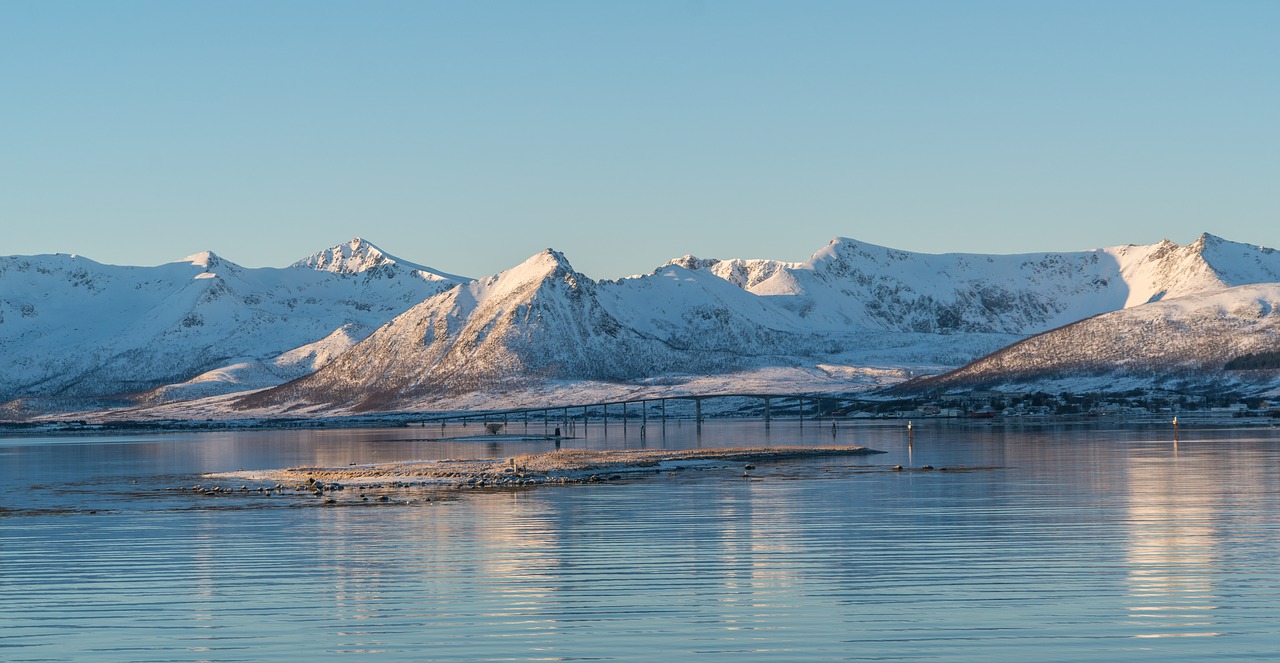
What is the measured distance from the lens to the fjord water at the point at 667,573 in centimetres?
3494

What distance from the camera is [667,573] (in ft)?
153

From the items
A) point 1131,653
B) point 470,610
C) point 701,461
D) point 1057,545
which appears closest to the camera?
point 1131,653

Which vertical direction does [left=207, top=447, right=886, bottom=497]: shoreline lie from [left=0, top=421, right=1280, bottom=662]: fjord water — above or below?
above

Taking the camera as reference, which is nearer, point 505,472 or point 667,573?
point 667,573

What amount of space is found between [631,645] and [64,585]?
20.0 m

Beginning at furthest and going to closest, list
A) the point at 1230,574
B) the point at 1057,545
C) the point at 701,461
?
the point at 701,461, the point at 1057,545, the point at 1230,574

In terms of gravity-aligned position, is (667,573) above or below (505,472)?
below

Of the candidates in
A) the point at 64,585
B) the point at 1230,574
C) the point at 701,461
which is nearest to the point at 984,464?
the point at 701,461

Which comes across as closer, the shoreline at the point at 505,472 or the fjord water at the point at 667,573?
the fjord water at the point at 667,573

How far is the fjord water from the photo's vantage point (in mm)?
34938

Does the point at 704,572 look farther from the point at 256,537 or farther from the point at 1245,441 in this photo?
the point at 1245,441

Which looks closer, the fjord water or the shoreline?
the fjord water

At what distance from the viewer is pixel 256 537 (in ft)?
198

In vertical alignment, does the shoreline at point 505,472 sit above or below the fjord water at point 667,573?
above
